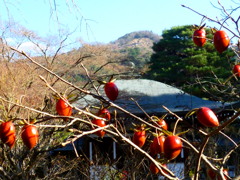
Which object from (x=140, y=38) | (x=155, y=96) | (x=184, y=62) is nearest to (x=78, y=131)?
(x=155, y=96)

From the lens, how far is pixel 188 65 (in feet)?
63.4

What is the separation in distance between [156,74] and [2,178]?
15271 mm

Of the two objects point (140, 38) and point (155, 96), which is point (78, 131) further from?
point (140, 38)

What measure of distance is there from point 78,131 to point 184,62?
18.8 m

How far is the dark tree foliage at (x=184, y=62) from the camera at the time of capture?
58.6 ft

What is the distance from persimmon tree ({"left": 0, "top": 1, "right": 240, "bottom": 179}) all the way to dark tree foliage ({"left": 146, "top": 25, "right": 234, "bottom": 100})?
690 centimetres

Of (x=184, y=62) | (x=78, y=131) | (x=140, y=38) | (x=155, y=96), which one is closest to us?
(x=78, y=131)

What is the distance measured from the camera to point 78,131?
4.22 ft

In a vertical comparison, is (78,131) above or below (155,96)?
above

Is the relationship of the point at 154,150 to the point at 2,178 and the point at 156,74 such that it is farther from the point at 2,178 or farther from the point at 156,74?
the point at 156,74

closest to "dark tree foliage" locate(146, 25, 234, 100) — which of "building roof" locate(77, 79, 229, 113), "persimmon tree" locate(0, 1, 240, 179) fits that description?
"building roof" locate(77, 79, 229, 113)

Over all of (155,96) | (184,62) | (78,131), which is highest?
(184,62)

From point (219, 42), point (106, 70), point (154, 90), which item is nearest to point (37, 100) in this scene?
point (154, 90)

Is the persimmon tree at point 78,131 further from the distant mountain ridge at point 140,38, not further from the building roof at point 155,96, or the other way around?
the distant mountain ridge at point 140,38
